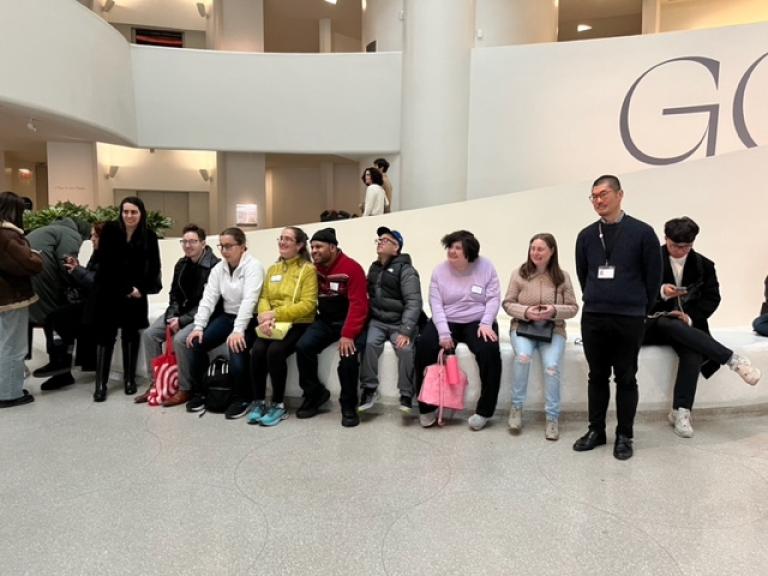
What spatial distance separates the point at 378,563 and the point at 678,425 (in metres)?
2.26

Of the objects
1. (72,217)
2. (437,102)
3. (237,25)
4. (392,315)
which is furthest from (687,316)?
(237,25)

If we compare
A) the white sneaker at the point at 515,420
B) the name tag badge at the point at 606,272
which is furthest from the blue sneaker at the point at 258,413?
the name tag badge at the point at 606,272

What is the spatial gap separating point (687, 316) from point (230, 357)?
3.06 meters

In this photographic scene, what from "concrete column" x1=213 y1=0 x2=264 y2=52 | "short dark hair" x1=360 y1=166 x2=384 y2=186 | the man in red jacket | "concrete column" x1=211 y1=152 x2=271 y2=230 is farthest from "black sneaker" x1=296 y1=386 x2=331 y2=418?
"concrete column" x1=213 y1=0 x2=264 y2=52

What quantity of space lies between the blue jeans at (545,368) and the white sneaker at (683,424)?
734mm

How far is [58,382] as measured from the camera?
4273 mm

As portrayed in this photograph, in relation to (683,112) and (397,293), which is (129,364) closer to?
(397,293)

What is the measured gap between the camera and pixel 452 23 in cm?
841

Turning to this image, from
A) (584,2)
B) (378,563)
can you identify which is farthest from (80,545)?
(584,2)

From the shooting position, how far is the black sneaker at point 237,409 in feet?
11.8

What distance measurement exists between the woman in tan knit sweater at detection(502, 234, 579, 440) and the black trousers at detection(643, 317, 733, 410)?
63 cm

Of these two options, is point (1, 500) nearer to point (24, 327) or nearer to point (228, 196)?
point (24, 327)

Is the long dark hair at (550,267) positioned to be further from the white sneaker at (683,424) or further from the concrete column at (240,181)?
the concrete column at (240,181)

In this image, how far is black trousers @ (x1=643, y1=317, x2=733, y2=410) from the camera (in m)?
3.23
